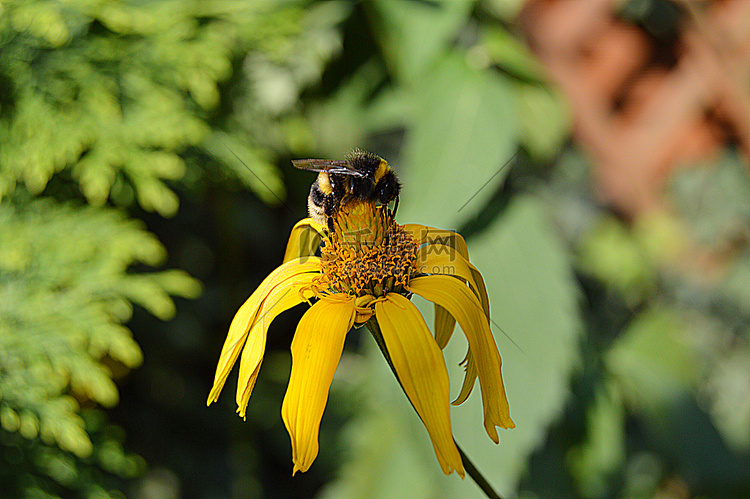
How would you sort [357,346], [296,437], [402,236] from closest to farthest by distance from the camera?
[296,437], [402,236], [357,346]

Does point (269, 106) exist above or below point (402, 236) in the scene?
below

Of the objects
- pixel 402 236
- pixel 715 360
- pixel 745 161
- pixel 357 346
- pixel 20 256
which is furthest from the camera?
pixel 745 161

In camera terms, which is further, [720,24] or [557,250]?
[720,24]

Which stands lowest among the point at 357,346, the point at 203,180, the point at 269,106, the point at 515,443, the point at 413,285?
the point at 357,346

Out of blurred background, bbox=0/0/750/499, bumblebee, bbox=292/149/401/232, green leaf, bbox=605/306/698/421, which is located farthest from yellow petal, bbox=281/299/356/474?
green leaf, bbox=605/306/698/421

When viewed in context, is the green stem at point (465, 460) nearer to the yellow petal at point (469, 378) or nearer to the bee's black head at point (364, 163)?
the yellow petal at point (469, 378)

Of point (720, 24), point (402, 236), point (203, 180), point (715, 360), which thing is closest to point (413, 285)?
point (402, 236)

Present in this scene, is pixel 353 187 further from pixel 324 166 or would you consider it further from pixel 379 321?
pixel 379 321

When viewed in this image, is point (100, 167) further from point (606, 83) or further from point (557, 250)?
point (606, 83)
